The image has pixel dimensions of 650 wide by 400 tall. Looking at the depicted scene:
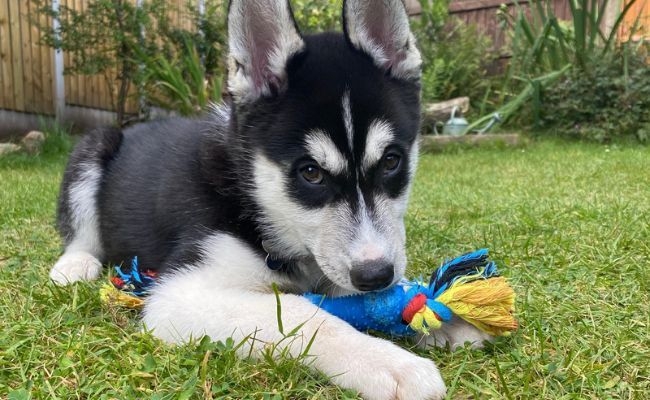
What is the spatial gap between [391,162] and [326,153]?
264mm

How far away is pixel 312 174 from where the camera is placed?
208cm

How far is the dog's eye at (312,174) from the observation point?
2.07m

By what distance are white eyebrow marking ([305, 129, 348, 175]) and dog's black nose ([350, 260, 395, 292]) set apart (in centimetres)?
35

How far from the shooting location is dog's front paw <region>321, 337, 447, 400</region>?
152 centimetres

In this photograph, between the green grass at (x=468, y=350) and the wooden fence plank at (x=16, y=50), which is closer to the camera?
the green grass at (x=468, y=350)

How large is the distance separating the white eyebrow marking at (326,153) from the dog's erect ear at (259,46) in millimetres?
293

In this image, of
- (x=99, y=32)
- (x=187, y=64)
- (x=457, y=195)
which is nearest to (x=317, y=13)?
(x=187, y=64)

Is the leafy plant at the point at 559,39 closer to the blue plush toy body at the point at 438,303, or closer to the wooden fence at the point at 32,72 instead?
the wooden fence at the point at 32,72

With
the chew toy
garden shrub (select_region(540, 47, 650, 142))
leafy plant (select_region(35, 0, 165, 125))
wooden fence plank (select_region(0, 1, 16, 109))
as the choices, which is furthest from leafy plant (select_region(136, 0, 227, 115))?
the chew toy

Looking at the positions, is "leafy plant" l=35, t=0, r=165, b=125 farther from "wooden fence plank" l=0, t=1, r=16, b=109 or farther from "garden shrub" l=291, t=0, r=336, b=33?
"garden shrub" l=291, t=0, r=336, b=33

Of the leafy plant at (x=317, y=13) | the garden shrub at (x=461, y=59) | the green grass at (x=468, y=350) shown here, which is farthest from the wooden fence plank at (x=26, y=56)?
the garden shrub at (x=461, y=59)

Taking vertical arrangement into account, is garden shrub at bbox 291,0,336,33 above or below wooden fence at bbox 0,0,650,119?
above

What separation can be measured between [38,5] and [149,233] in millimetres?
7239

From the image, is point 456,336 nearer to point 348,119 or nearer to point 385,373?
point 385,373
